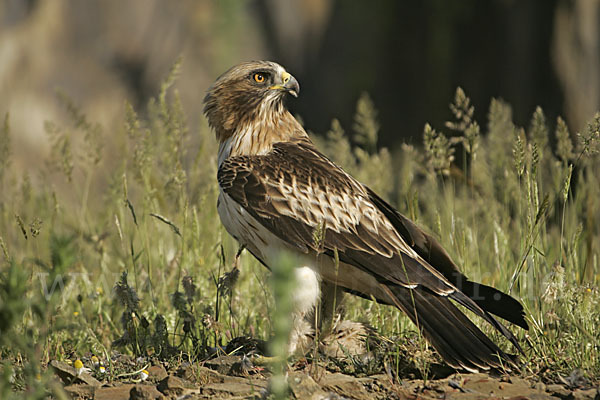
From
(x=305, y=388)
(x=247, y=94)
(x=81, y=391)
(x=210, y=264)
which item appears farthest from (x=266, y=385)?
(x=210, y=264)

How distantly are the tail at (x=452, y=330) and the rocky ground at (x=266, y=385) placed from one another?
8cm

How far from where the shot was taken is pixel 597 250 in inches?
195

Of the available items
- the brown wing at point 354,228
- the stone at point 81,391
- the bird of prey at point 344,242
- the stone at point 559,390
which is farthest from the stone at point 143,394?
the stone at point 559,390

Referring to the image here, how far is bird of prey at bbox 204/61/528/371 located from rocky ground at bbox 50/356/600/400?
0.13 m

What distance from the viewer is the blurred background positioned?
9.18 meters

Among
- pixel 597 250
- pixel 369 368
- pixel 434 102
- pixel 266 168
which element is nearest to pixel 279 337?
pixel 369 368

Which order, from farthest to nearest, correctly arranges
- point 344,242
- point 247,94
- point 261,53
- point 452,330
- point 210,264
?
point 261,53
point 210,264
point 247,94
point 344,242
point 452,330

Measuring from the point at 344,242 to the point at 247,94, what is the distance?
1161 mm

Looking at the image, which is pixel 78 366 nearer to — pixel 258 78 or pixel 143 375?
pixel 143 375

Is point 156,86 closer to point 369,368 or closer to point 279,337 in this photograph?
point 369,368

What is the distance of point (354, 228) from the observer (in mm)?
3594

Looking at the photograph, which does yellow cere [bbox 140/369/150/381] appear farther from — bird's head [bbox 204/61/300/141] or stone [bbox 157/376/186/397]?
bird's head [bbox 204/61/300/141]

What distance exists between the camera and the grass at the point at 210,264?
3189mm

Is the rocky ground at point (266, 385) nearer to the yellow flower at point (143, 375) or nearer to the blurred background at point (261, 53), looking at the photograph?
the yellow flower at point (143, 375)
